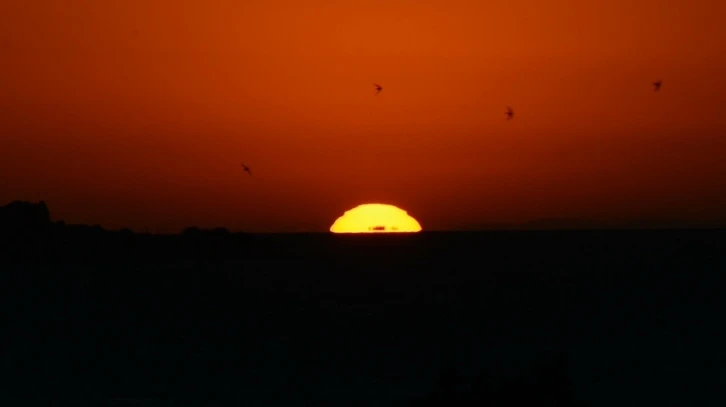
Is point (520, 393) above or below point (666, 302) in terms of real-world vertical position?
below

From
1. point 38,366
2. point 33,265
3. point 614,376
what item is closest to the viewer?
point 38,366

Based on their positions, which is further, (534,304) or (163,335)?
(534,304)

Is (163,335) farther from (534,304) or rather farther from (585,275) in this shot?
(585,275)

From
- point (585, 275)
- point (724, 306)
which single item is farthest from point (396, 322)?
point (585, 275)

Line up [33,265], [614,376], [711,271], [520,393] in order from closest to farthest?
1. [520,393]
2. [614,376]
3. [33,265]
4. [711,271]

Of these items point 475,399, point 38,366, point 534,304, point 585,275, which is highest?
point 585,275

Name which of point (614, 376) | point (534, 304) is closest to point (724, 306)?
point (534, 304)

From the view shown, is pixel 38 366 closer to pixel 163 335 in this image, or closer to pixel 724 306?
pixel 163 335
